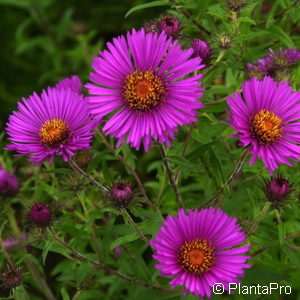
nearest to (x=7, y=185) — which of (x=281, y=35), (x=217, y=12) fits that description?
(x=217, y=12)

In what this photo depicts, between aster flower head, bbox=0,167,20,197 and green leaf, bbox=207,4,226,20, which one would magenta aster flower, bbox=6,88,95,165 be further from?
green leaf, bbox=207,4,226,20

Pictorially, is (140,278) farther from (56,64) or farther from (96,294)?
(56,64)

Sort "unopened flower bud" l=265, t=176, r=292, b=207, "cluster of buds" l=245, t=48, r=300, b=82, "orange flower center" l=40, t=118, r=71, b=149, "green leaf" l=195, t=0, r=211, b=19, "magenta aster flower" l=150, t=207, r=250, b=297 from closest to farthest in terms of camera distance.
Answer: "magenta aster flower" l=150, t=207, r=250, b=297 → "unopened flower bud" l=265, t=176, r=292, b=207 → "orange flower center" l=40, t=118, r=71, b=149 → "cluster of buds" l=245, t=48, r=300, b=82 → "green leaf" l=195, t=0, r=211, b=19

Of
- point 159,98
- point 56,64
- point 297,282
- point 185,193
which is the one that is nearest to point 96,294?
point 185,193

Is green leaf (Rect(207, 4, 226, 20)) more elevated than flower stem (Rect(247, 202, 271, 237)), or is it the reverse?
green leaf (Rect(207, 4, 226, 20))

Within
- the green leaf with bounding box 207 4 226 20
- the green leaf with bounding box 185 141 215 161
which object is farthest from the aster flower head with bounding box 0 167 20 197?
the green leaf with bounding box 207 4 226 20

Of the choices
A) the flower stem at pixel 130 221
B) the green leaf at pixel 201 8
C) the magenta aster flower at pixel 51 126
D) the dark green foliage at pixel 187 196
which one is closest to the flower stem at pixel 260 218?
the dark green foliage at pixel 187 196

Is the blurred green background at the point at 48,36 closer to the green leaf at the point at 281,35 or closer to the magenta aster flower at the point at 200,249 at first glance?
the green leaf at the point at 281,35

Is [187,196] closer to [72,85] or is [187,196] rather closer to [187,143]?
[187,143]
